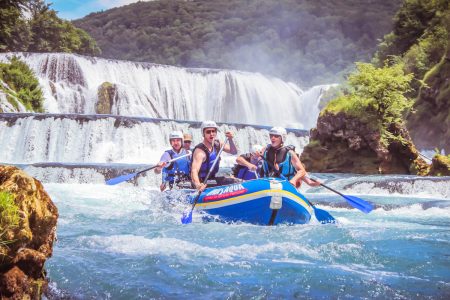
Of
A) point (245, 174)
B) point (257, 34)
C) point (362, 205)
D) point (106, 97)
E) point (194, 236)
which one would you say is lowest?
point (194, 236)

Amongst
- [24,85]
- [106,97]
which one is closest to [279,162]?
[24,85]

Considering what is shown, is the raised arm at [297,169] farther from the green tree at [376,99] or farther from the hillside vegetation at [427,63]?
the hillside vegetation at [427,63]

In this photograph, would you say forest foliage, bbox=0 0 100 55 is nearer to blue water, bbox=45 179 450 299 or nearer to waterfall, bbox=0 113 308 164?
waterfall, bbox=0 113 308 164

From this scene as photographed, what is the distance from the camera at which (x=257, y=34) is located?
64.3m

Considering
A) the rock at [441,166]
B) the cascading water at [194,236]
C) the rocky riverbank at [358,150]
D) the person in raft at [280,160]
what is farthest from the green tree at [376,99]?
the person in raft at [280,160]

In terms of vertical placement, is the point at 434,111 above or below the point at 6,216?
above

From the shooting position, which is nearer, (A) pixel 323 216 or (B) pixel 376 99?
(A) pixel 323 216

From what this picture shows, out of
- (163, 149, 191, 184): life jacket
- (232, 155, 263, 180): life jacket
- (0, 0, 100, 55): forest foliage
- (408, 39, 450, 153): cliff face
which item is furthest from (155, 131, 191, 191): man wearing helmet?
(0, 0, 100, 55): forest foliage

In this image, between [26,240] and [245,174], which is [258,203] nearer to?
[245,174]

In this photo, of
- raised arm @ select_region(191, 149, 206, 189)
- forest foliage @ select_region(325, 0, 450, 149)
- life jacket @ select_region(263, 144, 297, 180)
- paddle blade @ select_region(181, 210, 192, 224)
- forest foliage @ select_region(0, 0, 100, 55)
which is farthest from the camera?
forest foliage @ select_region(0, 0, 100, 55)

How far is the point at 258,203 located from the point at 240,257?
1476 mm

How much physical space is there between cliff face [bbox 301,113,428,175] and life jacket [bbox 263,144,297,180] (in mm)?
8347

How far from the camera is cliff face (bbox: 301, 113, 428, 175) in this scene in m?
15.3

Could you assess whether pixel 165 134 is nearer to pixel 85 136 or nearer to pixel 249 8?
pixel 85 136
